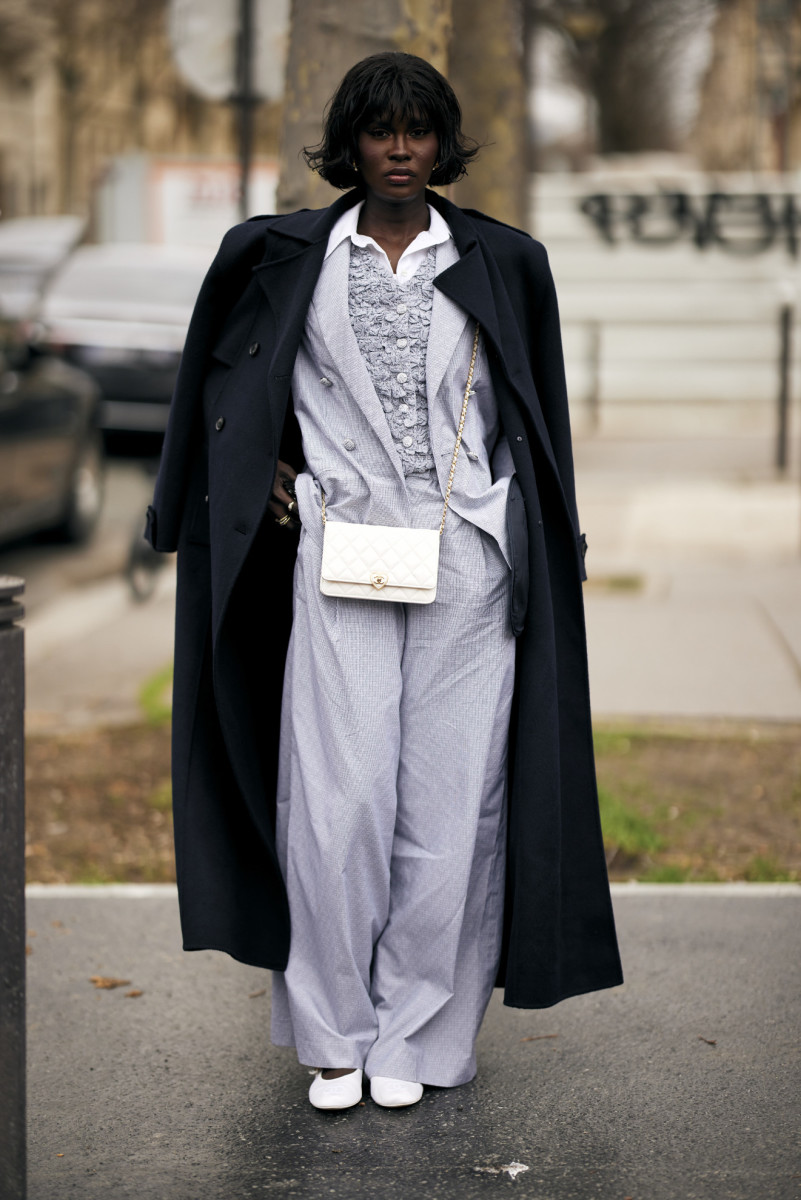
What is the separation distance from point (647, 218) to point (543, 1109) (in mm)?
15644

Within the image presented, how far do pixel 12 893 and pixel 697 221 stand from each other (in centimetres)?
1639

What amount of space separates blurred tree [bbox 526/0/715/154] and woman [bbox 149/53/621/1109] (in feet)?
37.5

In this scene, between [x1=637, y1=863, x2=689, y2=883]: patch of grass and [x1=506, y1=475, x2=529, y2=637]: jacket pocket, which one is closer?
[x1=506, y1=475, x2=529, y2=637]: jacket pocket

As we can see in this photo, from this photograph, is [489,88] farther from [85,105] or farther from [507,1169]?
[85,105]

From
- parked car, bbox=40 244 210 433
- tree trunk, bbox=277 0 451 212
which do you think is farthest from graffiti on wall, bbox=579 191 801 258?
tree trunk, bbox=277 0 451 212

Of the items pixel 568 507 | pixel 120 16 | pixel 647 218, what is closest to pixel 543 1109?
pixel 568 507

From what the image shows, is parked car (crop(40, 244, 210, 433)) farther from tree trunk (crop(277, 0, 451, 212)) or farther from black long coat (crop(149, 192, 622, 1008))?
black long coat (crop(149, 192, 622, 1008))

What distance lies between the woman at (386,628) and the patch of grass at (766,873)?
145cm

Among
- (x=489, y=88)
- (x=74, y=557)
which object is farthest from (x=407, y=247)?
(x=74, y=557)

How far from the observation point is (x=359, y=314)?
299cm

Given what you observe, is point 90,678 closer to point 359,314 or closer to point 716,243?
point 359,314

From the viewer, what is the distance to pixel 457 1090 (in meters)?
3.24

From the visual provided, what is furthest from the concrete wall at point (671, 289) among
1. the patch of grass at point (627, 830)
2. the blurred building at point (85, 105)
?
the patch of grass at point (627, 830)

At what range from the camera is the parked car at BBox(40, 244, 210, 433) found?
13258 millimetres
